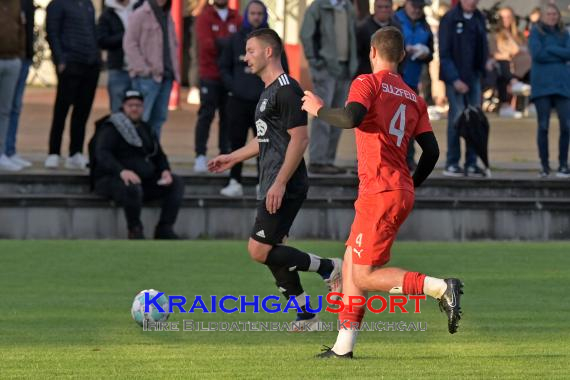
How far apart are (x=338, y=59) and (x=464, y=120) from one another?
168 cm

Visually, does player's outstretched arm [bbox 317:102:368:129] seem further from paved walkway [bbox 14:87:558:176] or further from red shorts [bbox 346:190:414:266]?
paved walkway [bbox 14:87:558:176]

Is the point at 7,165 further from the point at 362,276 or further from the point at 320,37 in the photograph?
the point at 362,276

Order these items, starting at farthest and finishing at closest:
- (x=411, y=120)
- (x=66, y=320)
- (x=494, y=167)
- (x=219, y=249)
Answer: (x=494, y=167)
(x=219, y=249)
(x=66, y=320)
(x=411, y=120)

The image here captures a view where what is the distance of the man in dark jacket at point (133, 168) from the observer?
57.1ft

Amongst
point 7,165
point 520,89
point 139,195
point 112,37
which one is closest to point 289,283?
point 139,195

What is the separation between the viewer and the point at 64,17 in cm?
1845

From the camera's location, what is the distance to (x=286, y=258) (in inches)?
421

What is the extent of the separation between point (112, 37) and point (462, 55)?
4.00 metres

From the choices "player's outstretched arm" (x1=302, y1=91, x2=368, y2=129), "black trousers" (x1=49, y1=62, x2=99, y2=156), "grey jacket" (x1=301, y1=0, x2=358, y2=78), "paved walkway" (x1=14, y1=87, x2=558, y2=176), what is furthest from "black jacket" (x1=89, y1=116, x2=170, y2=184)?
"player's outstretched arm" (x1=302, y1=91, x2=368, y2=129)

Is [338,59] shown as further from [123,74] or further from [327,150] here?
[123,74]

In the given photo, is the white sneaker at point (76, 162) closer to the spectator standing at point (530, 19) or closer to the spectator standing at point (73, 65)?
the spectator standing at point (73, 65)

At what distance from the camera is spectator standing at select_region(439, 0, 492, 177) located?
19.1 m

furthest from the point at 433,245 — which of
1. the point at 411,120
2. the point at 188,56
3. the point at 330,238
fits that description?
the point at 188,56

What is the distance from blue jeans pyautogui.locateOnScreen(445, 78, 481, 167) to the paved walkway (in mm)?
1144
